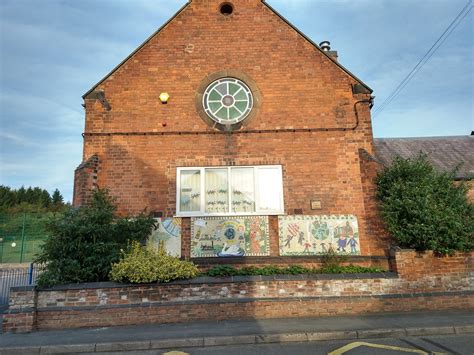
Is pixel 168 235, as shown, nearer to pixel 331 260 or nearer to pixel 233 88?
pixel 331 260

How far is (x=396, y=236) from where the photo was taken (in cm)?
891

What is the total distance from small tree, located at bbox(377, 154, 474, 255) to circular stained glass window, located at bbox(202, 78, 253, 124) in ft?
16.2

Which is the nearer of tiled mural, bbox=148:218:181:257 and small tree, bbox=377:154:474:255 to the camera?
small tree, bbox=377:154:474:255

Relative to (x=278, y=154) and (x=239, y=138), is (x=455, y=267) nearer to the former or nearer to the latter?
(x=278, y=154)

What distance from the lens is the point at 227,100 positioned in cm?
1092

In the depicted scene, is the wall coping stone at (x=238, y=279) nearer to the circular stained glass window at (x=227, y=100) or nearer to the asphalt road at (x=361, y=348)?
the asphalt road at (x=361, y=348)

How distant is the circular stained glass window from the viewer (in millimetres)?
10766

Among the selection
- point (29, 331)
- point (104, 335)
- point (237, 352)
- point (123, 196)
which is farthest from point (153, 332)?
point (123, 196)

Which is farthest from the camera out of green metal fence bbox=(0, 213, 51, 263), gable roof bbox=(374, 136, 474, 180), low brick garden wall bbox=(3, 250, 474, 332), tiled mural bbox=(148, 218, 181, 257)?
green metal fence bbox=(0, 213, 51, 263)

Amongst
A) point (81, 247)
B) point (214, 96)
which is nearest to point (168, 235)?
point (81, 247)

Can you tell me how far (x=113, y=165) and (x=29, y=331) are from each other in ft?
16.3

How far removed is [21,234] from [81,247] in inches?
600

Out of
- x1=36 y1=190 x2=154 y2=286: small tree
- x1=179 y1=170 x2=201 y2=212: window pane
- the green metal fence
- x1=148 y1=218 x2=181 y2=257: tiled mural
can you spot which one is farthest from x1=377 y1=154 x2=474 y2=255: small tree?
the green metal fence

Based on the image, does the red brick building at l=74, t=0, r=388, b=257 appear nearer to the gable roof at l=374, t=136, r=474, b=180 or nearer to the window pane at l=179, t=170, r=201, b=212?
the window pane at l=179, t=170, r=201, b=212
